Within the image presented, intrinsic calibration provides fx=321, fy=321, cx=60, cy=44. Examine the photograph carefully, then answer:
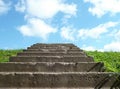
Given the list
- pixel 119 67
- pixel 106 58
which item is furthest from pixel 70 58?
pixel 106 58

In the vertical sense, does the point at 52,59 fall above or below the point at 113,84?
above

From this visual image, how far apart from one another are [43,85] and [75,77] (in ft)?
2.07

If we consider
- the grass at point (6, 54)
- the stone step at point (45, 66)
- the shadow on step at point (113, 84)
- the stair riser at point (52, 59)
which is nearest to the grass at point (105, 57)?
the grass at point (6, 54)

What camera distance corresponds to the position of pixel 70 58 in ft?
29.2

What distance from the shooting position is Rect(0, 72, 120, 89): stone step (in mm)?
6070

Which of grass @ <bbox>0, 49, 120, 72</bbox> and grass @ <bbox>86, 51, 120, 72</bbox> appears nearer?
grass @ <bbox>86, 51, 120, 72</bbox>

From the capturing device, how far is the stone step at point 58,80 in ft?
19.9

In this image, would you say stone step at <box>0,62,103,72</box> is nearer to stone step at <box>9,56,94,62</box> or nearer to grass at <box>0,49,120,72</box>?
stone step at <box>9,56,94,62</box>

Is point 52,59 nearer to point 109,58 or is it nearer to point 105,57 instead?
point 109,58

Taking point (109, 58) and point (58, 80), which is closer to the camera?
point (58, 80)

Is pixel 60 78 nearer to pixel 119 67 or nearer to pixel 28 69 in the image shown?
pixel 28 69

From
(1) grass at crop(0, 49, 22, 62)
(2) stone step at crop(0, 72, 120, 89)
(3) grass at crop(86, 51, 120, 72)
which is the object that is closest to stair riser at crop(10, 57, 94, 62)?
(2) stone step at crop(0, 72, 120, 89)

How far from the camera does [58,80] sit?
6.07m

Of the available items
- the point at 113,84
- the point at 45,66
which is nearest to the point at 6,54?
the point at 45,66
